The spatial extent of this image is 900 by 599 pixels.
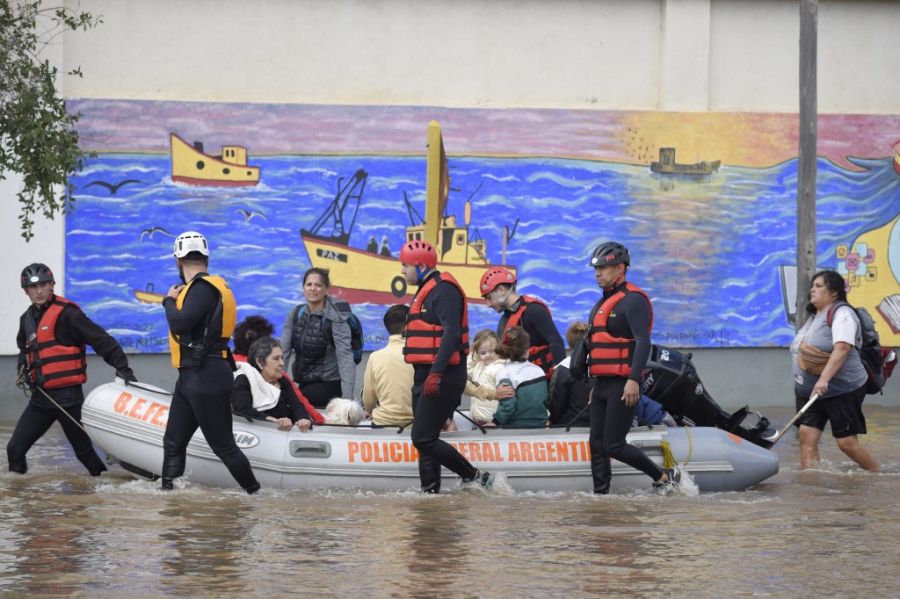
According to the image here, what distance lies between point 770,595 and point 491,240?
9.81 m

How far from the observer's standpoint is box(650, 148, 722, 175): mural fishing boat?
16.6 metres

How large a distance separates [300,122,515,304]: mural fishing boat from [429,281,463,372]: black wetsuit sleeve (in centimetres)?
635

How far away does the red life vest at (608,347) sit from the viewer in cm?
946

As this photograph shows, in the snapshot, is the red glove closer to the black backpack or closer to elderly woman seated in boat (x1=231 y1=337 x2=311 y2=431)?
elderly woman seated in boat (x1=231 y1=337 x2=311 y2=431)

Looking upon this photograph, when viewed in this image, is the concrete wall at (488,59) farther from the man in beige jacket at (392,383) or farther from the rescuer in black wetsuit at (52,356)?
the man in beige jacket at (392,383)

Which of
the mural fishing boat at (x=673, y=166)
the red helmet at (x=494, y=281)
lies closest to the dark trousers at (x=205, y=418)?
the red helmet at (x=494, y=281)

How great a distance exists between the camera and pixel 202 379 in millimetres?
8961

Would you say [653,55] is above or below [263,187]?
above

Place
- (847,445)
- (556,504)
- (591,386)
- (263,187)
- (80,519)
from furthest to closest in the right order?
1. (263,187)
2. (847,445)
3. (591,386)
4. (556,504)
5. (80,519)

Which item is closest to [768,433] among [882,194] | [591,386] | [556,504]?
[591,386]

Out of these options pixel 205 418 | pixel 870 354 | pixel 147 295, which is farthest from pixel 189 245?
pixel 147 295

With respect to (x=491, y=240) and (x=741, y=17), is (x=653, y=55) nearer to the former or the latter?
(x=741, y=17)

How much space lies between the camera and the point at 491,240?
1633 cm

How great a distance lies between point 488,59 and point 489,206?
1635 mm
